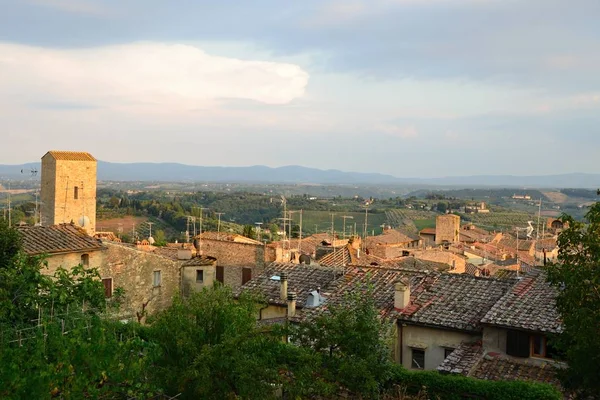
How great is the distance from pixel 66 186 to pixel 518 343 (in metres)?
39.8

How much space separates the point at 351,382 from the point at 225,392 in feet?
7.32

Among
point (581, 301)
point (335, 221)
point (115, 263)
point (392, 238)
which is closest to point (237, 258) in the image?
point (115, 263)

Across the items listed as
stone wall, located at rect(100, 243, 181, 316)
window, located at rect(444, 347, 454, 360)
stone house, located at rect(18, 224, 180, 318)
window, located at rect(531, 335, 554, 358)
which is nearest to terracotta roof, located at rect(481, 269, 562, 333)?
window, located at rect(531, 335, 554, 358)

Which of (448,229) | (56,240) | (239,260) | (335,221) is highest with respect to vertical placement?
(56,240)

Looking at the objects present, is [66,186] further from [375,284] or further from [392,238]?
[375,284]

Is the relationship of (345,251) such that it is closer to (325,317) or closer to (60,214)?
(325,317)

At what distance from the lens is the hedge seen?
12938mm

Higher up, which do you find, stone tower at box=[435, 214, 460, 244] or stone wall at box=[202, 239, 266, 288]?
stone wall at box=[202, 239, 266, 288]

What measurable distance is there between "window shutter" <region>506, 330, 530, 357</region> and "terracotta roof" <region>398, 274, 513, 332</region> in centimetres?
84

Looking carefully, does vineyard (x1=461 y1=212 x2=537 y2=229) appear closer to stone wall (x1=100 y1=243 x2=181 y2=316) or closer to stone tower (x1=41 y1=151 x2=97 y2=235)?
stone tower (x1=41 y1=151 x2=97 y2=235)

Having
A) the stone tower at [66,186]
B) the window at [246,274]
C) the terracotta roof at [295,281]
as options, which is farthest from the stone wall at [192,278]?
the stone tower at [66,186]

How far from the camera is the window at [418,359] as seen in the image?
56.4ft

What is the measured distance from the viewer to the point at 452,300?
60.4ft

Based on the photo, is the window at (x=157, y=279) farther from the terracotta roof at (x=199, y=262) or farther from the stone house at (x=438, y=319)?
the stone house at (x=438, y=319)
